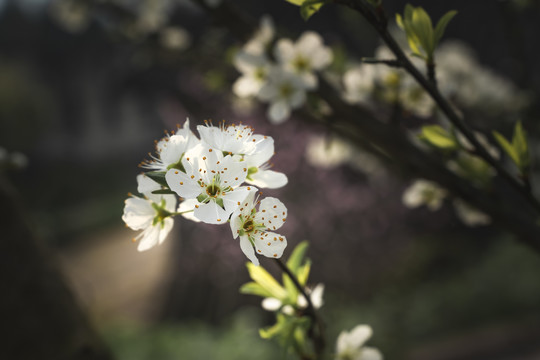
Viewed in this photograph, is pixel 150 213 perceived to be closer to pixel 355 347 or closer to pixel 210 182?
pixel 210 182

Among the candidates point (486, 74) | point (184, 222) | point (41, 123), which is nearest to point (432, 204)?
point (486, 74)

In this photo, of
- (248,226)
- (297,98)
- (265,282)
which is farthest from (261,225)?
(297,98)

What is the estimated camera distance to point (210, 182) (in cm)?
47

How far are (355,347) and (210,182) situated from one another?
317mm

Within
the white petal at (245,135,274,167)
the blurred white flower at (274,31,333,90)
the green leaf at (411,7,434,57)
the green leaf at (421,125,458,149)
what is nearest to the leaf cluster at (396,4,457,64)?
the green leaf at (411,7,434,57)

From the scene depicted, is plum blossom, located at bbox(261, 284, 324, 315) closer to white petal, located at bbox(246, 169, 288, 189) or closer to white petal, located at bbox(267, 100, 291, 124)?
white petal, located at bbox(246, 169, 288, 189)

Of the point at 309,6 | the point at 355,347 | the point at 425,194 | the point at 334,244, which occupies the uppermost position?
the point at 334,244

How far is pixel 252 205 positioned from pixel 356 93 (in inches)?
24.1

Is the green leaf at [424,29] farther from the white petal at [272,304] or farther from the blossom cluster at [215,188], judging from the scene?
the white petal at [272,304]

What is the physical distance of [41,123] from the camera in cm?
1051

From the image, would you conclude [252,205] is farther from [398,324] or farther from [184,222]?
[184,222]

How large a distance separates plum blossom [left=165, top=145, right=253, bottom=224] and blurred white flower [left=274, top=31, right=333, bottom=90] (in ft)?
1.64

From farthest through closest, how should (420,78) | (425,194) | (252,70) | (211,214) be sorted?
(252,70)
(425,194)
(420,78)
(211,214)

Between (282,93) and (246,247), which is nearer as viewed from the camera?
(246,247)
